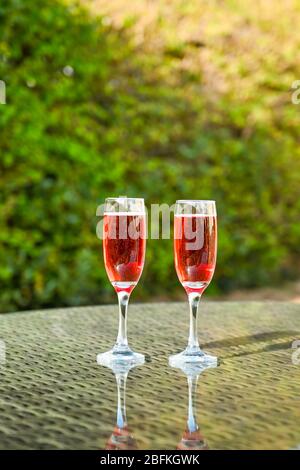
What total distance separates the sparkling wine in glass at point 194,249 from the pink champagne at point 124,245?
0.07m

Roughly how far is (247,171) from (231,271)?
2.43ft

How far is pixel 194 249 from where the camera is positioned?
5.08ft

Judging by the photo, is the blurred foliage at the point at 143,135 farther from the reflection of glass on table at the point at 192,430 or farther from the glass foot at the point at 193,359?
the reflection of glass on table at the point at 192,430

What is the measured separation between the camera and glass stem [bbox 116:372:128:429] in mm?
1191

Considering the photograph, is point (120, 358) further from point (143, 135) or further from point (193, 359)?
point (143, 135)

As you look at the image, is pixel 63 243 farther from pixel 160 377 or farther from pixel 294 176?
pixel 160 377

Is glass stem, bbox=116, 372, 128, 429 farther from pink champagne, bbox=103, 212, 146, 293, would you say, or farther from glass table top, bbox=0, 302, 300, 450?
pink champagne, bbox=103, 212, 146, 293

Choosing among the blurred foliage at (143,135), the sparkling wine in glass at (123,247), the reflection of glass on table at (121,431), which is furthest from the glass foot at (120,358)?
the blurred foliage at (143,135)

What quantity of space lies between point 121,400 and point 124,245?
13.0 inches

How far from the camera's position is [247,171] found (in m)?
6.36

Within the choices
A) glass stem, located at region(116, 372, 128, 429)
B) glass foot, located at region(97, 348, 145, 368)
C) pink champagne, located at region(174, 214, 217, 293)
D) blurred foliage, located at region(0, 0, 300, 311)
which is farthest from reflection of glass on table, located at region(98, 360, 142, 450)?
blurred foliage, located at region(0, 0, 300, 311)

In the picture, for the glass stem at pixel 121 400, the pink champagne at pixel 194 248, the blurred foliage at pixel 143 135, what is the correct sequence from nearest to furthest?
the glass stem at pixel 121 400, the pink champagne at pixel 194 248, the blurred foliage at pixel 143 135

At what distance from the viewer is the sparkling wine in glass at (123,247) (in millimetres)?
1553

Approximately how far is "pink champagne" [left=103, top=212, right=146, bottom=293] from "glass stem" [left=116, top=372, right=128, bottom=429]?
18 cm
